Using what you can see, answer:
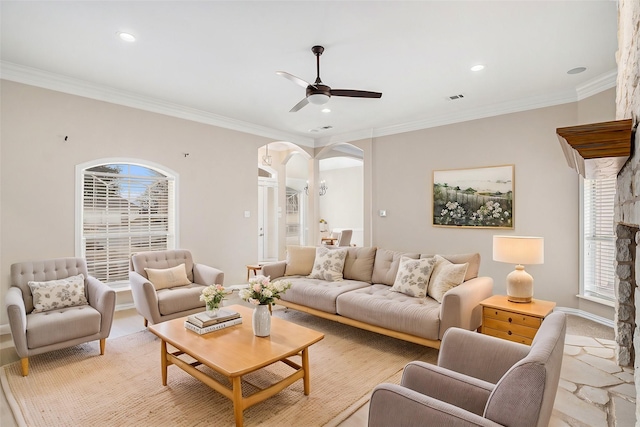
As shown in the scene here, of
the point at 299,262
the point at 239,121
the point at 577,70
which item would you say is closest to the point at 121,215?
the point at 239,121

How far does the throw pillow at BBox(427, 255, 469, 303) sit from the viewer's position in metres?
3.35

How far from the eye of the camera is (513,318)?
9.71 feet

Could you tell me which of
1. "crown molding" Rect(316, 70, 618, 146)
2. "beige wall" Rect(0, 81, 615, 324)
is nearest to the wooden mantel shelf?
"crown molding" Rect(316, 70, 618, 146)

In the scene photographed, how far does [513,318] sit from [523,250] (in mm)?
614

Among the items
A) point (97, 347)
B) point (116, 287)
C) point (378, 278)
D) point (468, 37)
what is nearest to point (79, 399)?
point (97, 347)

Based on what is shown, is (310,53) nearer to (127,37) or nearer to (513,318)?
(127,37)

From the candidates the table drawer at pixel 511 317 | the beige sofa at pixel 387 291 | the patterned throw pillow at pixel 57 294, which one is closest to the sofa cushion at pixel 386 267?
the beige sofa at pixel 387 291

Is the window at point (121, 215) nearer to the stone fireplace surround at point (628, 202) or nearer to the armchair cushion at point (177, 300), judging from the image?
the armchair cushion at point (177, 300)

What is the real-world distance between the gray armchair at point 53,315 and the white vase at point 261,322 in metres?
1.55

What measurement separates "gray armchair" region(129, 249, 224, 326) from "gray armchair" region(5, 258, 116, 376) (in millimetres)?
388

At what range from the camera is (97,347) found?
333cm

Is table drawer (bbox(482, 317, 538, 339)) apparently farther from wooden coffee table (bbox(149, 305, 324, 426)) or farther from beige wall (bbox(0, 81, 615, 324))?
beige wall (bbox(0, 81, 615, 324))

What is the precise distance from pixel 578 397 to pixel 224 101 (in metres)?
4.91

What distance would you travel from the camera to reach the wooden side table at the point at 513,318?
2859 millimetres
